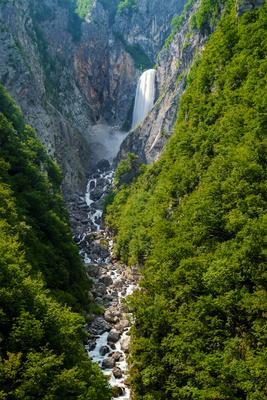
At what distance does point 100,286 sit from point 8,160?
882 inches

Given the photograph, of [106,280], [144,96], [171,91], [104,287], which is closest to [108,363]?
[104,287]

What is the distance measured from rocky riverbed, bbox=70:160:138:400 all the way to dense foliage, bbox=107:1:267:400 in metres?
2.94

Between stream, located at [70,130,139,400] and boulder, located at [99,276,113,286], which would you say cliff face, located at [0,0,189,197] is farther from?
boulder, located at [99,276,113,286]

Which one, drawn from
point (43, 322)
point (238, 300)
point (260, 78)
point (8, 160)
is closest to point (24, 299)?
point (43, 322)

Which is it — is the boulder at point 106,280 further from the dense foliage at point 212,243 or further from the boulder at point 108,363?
the boulder at point 108,363

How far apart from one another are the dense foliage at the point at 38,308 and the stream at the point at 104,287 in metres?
3.60

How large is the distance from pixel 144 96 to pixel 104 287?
82.8 meters

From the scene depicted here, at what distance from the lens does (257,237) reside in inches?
1439

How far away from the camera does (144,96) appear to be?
12706 centimetres

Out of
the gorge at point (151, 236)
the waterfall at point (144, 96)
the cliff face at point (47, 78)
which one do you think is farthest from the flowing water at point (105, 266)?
the cliff face at point (47, 78)

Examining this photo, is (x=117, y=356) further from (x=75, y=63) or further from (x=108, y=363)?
(x=75, y=63)

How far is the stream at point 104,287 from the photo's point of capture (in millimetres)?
40406

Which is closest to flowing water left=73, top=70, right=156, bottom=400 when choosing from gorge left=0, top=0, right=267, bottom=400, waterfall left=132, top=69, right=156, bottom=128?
waterfall left=132, top=69, right=156, bottom=128

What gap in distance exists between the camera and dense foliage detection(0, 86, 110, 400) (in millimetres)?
26688
